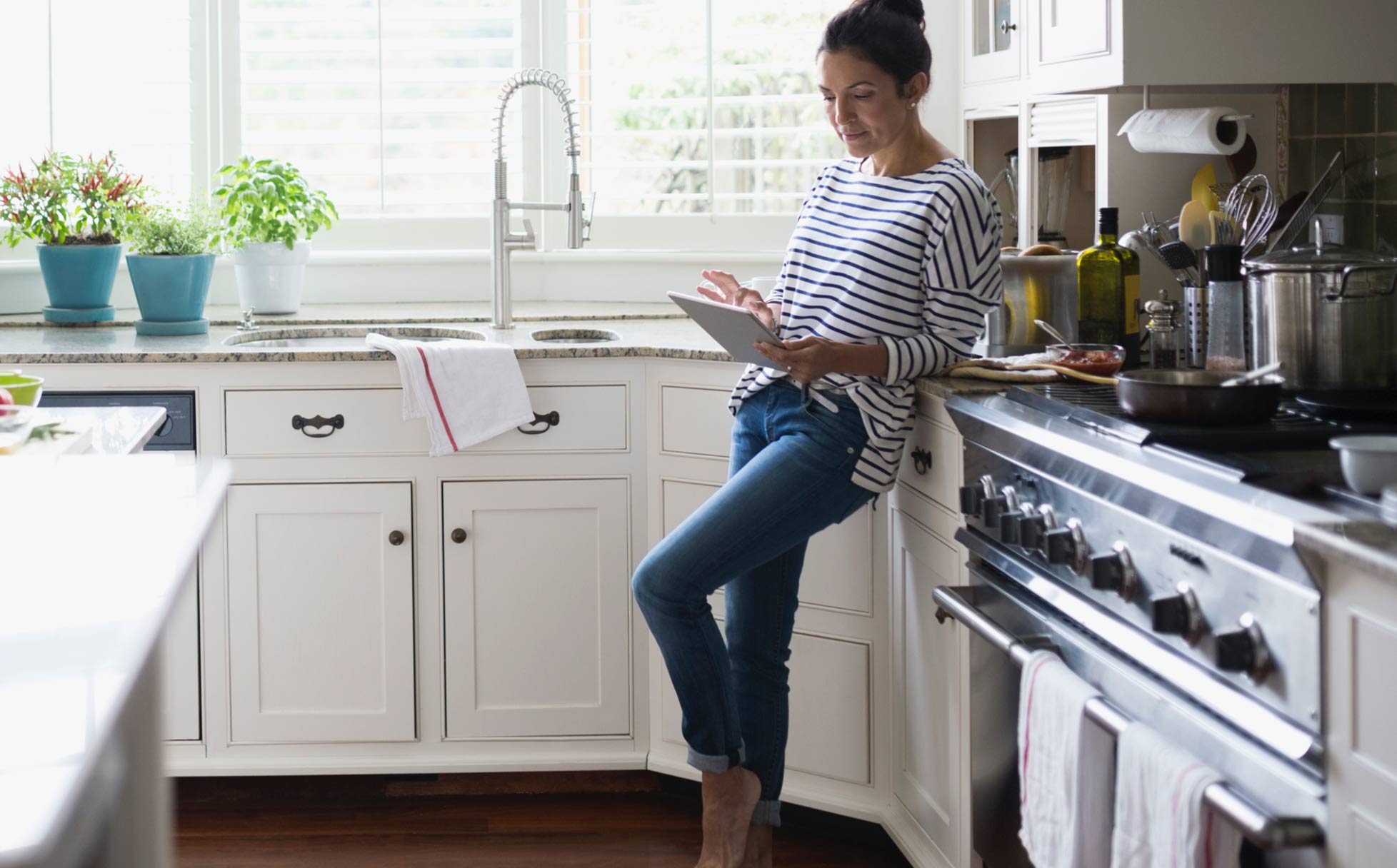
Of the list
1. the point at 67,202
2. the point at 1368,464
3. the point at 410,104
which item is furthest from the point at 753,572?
the point at 67,202

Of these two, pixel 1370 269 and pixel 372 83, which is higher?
pixel 372 83

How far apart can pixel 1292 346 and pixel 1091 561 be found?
475mm

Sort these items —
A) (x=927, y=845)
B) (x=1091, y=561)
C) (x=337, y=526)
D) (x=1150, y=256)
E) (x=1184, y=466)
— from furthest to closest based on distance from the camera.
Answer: (x=337, y=526), (x=1150, y=256), (x=927, y=845), (x=1091, y=561), (x=1184, y=466)

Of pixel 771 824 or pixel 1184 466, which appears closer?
pixel 1184 466

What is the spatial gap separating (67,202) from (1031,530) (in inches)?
91.3

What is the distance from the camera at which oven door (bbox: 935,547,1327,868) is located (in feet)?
4.09

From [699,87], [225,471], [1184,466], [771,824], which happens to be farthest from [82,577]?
[699,87]

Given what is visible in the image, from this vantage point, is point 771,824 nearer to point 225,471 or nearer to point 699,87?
point 225,471

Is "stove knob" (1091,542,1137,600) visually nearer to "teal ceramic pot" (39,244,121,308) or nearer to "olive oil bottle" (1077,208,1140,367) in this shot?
"olive oil bottle" (1077,208,1140,367)

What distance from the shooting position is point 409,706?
2.77 m

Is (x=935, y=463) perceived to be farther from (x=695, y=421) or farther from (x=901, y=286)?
(x=695, y=421)

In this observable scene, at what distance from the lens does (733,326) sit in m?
2.11

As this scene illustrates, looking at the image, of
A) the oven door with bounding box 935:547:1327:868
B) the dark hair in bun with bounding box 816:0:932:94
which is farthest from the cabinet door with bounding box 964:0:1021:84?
the oven door with bounding box 935:547:1327:868

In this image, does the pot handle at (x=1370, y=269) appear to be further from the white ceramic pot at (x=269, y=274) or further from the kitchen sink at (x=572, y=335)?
the white ceramic pot at (x=269, y=274)
